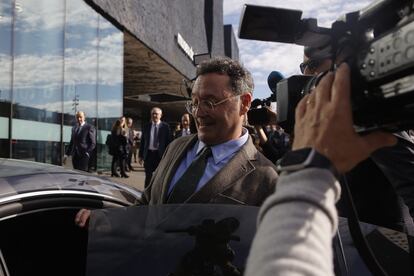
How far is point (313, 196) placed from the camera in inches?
29.8

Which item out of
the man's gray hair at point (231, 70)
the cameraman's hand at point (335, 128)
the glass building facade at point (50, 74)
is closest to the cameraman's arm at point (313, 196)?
the cameraman's hand at point (335, 128)

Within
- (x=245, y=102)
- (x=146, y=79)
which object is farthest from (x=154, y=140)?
(x=146, y=79)

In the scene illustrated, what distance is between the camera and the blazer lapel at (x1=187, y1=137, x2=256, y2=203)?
6.17ft

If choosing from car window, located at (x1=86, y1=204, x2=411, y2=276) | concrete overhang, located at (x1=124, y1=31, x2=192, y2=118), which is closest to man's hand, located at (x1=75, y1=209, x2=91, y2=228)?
car window, located at (x1=86, y1=204, x2=411, y2=276)

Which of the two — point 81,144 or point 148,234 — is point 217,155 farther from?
point 81,144

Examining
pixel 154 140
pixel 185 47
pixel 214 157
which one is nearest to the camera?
pixel 214 157

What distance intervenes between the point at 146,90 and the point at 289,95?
24136 millimetres

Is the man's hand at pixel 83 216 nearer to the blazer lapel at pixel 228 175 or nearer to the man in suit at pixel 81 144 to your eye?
the blazer lapel at pixel 228 175

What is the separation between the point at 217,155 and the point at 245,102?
0.44 m

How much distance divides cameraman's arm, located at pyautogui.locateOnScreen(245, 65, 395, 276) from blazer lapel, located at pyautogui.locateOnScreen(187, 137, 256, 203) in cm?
103

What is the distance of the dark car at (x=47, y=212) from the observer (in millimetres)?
1843

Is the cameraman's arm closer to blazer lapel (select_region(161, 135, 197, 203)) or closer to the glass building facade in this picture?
A: blazer lapel (select_region(161, 135, 197, 203))

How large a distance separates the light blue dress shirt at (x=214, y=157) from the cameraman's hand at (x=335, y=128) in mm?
1268

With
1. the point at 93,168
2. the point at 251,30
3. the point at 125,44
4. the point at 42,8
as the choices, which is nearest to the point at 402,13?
the point at 251,30
